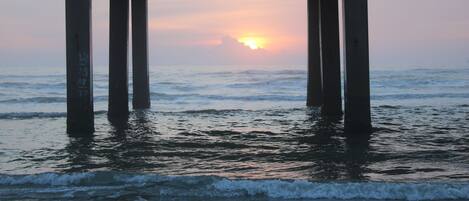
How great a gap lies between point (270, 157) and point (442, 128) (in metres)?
5.51

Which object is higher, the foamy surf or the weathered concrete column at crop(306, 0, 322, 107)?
the weathered concrete column at crop(306, 0, 322, 107)

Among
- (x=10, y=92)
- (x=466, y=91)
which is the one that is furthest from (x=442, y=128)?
(x=10, y=92)

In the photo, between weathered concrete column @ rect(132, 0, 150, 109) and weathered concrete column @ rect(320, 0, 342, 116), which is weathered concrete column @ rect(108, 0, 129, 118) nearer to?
weathered concrete column @ rect(132, 0, 150, 109)

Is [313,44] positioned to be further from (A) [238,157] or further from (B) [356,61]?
(A) [238,157]

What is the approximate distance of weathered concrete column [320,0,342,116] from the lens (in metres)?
15.1

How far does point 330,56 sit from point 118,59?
6103mm

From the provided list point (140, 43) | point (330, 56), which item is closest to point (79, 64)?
point (330, 56)

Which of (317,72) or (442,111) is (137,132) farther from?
(442,111)

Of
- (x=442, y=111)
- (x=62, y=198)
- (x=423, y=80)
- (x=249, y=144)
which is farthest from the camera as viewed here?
(x=423, y=80)

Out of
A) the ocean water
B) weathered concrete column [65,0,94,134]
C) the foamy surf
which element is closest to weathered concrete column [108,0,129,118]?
the ocean water

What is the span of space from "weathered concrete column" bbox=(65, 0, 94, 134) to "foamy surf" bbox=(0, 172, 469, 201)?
4.16 meters

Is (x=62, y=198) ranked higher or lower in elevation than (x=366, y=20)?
lower

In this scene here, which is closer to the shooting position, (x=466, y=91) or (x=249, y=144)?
(x=249, y=144)

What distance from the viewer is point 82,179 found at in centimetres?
703
